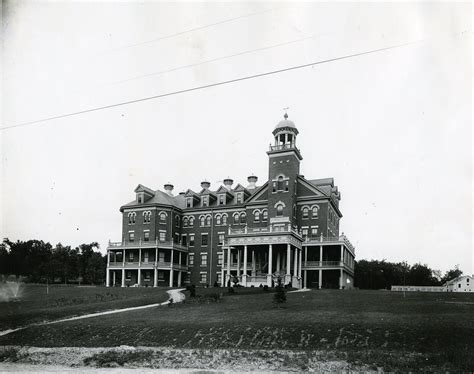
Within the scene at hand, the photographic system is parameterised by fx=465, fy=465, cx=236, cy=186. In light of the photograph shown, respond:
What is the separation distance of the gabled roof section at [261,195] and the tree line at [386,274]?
41054 millimetres

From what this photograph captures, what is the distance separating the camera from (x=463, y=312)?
21.1 m

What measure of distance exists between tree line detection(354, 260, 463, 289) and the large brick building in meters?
31.1

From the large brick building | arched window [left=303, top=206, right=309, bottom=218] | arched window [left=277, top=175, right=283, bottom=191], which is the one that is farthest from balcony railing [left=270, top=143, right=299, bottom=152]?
arched window [left=303, top=206, right=309, bottom=218]

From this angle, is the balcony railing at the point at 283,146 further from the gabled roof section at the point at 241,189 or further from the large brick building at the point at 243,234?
the gabled roof section at the point at 241,189

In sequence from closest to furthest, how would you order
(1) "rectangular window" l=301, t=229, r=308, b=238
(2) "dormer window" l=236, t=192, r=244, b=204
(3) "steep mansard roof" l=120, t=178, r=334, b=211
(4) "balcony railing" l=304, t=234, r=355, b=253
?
1. (4) "balcony railing" l=304, t=234, r=355, b=253
2. (1) "rectangular window" l=301, t=229, r=308, b=238
3. (3) "steep mansard roof" l=120, t=178, r=334, b=211
4. (2) "dormer window" l=236, t=192, r=244, b=204

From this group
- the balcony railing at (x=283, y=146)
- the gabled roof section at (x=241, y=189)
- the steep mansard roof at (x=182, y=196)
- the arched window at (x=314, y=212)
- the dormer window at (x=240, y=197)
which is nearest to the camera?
the balcony railing at (x=283, y=146)

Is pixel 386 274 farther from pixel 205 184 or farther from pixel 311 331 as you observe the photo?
pixel 311 331

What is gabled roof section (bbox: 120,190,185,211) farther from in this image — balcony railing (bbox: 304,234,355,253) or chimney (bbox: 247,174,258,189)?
balcony railing (bbox: 304,234,355,253)

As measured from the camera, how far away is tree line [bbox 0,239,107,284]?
220 feet

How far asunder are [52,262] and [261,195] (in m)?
32.3

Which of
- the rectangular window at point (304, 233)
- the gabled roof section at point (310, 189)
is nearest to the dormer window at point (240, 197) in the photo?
the gabled roof section at point (310, 189)

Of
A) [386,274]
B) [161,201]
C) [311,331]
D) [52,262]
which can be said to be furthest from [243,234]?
[386,274]

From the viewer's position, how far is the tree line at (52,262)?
67125mm

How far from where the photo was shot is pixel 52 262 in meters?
65.8
